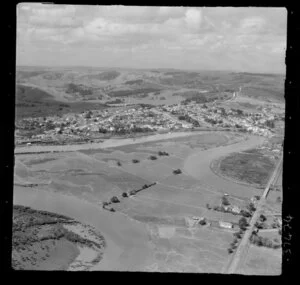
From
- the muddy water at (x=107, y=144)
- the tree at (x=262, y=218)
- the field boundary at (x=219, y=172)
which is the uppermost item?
the muddy water at (x=107, y=144)

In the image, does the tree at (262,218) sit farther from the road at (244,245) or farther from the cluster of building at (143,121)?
the cluster of building at (143,121)

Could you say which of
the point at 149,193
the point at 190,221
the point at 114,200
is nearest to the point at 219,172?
the point at 149,193

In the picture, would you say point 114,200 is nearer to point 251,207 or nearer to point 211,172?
point 251,207

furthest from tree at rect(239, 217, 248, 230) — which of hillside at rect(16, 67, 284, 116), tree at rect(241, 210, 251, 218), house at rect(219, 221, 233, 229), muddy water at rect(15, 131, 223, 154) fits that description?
muddy water at rect(15, 131, 223, 154)

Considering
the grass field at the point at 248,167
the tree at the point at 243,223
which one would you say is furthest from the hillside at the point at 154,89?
the tree at the point at 243,223

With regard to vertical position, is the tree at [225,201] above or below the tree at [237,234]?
above

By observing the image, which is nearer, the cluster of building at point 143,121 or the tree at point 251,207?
the tree at point 251,207
